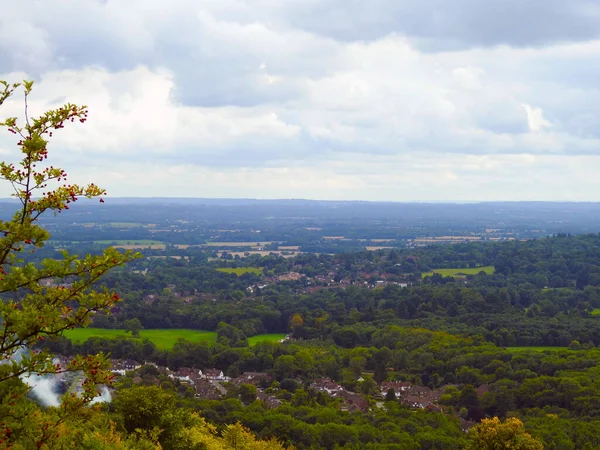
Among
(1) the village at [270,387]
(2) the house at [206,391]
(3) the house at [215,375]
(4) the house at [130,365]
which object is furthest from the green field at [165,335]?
(2) the house at [206,391]

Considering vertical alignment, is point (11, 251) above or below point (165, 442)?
above

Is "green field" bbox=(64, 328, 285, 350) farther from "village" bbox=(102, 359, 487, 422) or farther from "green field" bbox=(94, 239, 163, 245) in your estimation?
"green field" bbox=(94, 239, 163, 245)

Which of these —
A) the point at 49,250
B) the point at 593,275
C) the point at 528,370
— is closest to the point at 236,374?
the point at 528,370

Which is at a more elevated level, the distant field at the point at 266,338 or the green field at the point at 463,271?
the green field at the point at 463,271

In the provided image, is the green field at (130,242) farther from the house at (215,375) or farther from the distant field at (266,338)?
the house at (215,375)

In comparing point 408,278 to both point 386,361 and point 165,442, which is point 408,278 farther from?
point 165,442

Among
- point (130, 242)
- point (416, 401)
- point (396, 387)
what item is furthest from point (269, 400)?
point (130, 242)

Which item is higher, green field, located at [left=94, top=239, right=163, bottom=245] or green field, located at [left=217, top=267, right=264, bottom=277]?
green field, located at [left=94, top=239, right=163, bottom=245]

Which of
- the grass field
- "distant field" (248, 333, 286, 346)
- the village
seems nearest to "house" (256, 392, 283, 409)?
the village
